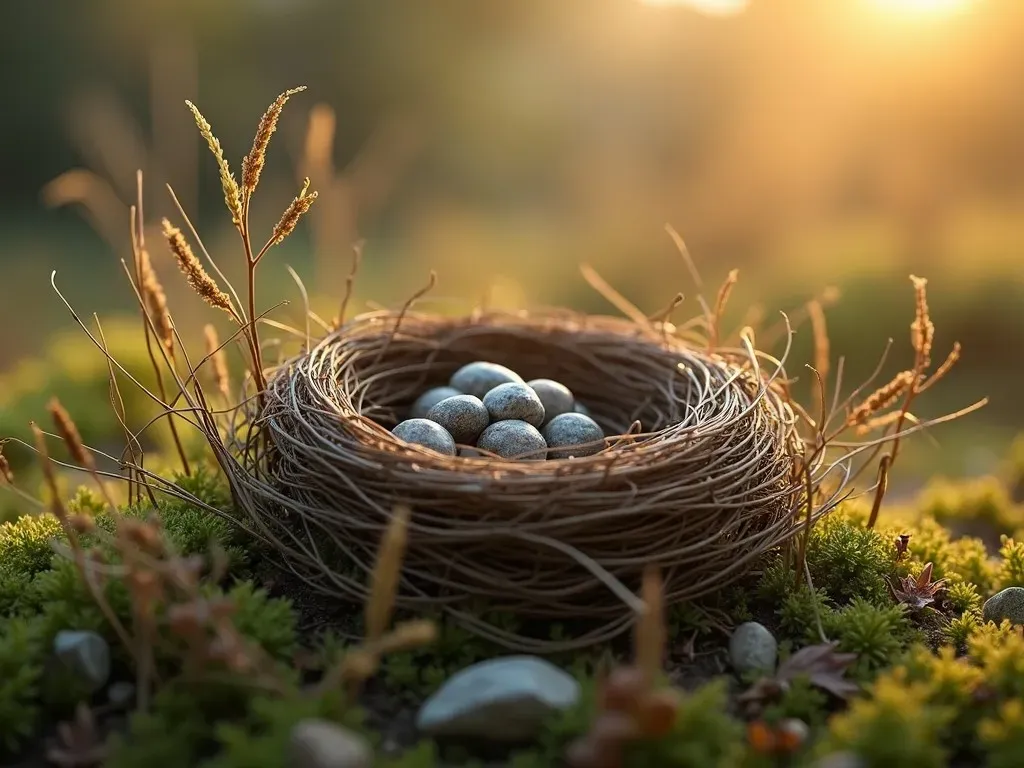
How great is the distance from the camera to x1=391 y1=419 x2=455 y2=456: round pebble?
2.46 meters

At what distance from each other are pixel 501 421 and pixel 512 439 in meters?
0.11

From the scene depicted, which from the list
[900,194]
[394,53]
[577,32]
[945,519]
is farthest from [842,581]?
[394,53]

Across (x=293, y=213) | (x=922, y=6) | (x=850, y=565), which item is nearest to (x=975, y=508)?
(x=850, y=565)

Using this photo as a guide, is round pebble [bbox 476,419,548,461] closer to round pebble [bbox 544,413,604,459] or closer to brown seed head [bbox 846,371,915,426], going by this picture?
round pebble [bbox 544,413,604,459]

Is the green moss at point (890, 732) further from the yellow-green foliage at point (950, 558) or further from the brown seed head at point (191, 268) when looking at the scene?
the brown seed head at point (191, 268)

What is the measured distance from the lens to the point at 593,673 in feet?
6.70

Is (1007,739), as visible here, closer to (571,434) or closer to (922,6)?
(571,434)

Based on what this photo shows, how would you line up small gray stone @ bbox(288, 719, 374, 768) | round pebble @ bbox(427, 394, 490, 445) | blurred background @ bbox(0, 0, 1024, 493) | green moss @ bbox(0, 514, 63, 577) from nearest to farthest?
small gray stone @ bbox(288, 719, 374, 768) < green moss @ bbox(0, 514, 63, 577) < round pebble @ bbox(427, 394, 490, 445) < blurred background @ bbox(0, 0, 1024, 493)

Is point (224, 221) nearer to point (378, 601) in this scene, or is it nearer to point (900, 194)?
point (900, 194)

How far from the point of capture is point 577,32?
42.4 feet

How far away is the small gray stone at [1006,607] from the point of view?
8.05ft

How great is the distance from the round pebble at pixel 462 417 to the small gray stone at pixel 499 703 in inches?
37.2

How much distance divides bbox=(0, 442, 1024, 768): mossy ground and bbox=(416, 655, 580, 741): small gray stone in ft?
0.14

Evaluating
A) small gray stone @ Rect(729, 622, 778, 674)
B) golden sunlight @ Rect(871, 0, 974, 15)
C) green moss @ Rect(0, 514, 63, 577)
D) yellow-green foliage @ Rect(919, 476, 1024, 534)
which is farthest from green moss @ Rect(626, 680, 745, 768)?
golden sunlight @ Rect(871, 0, 974, 15)
